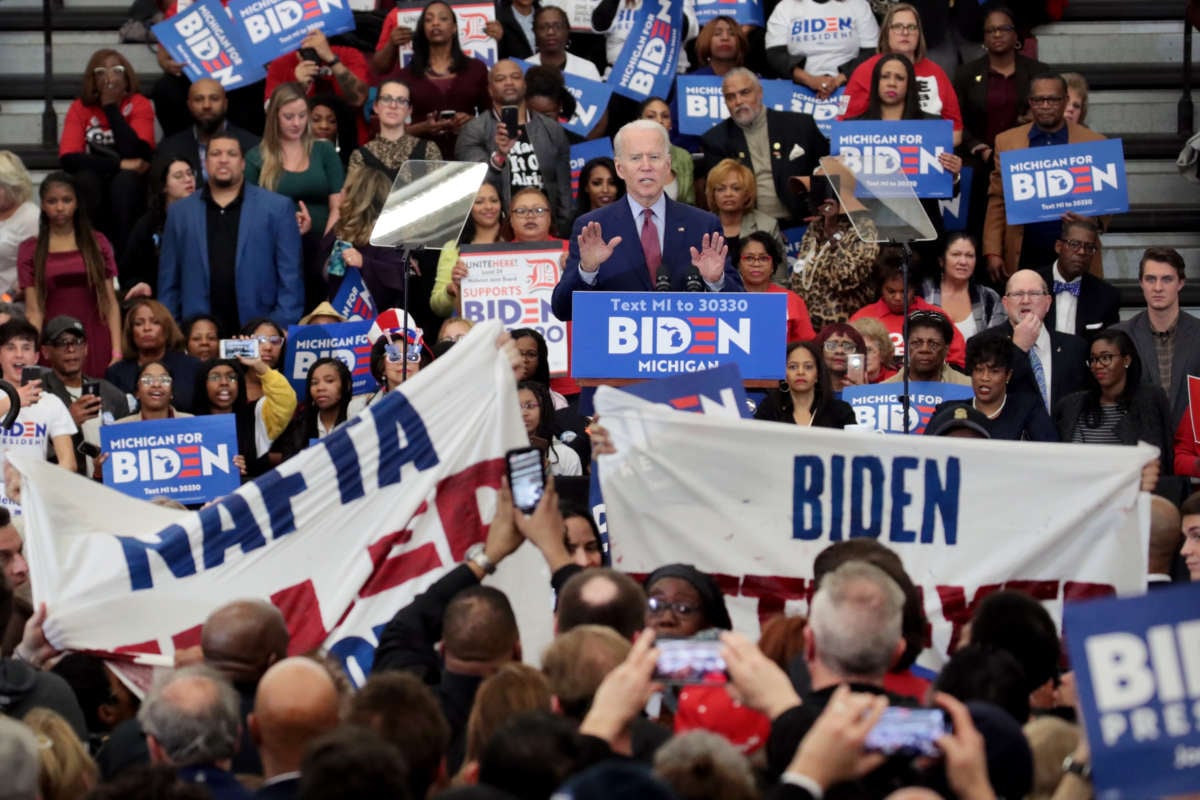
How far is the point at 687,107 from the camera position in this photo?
1424 cm

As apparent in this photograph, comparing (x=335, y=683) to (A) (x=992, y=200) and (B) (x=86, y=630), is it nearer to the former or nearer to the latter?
(B) (x=86, y=630)

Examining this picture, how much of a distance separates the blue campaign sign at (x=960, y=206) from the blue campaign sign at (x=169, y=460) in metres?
5.59

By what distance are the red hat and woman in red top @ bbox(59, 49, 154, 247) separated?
9.50 metres

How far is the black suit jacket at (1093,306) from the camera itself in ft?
40.8

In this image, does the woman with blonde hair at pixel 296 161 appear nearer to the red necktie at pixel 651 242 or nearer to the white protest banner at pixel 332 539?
the red necktie at pixel 651 242

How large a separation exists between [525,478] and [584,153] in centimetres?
745

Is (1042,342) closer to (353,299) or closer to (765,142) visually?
(765,142)

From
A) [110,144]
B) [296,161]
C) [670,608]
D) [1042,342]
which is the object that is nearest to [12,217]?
[110,144]

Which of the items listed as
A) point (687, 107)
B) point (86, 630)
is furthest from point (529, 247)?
point (86, 630)

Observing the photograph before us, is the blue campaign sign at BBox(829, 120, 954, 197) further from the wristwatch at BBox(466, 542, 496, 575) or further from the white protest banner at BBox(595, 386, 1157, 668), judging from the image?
the wristwatch at BBox(466, 542, 496, 575)

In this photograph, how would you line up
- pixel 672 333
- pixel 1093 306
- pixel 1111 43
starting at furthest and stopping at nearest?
pixel 1111 43 → pixel 1093 306 → pixel 672 333

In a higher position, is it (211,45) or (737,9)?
(737,9)

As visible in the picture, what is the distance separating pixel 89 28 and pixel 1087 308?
27.3ft

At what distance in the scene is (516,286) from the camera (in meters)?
11.8
